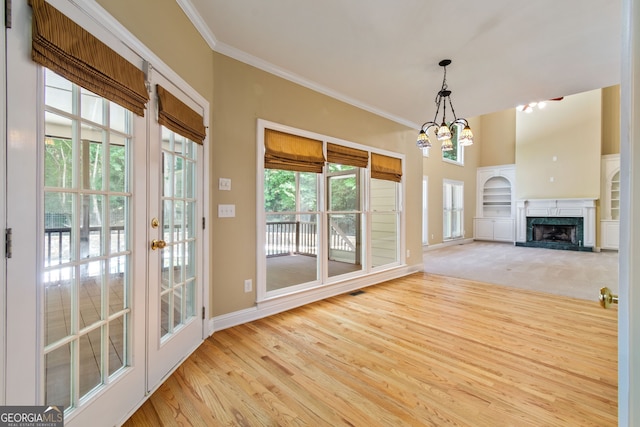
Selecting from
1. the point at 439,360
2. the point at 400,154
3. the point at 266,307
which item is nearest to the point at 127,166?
the point at 266,307

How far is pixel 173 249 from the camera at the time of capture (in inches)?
82.3

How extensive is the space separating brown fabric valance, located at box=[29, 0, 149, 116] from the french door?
0.16ft

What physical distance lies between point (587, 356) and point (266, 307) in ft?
9.40

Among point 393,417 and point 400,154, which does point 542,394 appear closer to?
point 393,417

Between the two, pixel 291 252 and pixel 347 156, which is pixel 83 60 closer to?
pixel 347 156

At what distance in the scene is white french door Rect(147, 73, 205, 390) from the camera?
1.82 m

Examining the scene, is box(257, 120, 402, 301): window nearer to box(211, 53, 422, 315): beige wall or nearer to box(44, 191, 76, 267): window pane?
box(211, 53, 422, 315): beige wall

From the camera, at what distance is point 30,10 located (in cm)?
108

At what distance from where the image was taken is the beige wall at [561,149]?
25.3 feet

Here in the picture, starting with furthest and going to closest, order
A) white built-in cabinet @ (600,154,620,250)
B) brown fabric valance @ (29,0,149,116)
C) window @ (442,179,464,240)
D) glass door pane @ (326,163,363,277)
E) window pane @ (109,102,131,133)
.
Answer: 1. window @ (442,179,464,240)
2. white built-in cabinet @ (600,154,620,250)
3. glass door pane @ (326,163,363,277)
4. window pane @ (109,102,131,133)
5. brown fabric valance @ (29,0,149,116)

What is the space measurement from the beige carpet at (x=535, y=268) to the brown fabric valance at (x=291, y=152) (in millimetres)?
3339

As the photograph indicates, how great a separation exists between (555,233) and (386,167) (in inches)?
295

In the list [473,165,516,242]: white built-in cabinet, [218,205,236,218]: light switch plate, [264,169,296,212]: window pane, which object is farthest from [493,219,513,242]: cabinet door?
[218,205,236,218]: light switch plate

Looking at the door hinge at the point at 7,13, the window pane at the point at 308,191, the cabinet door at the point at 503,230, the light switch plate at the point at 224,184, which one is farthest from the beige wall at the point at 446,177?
the door hinge at the point at 7,13
